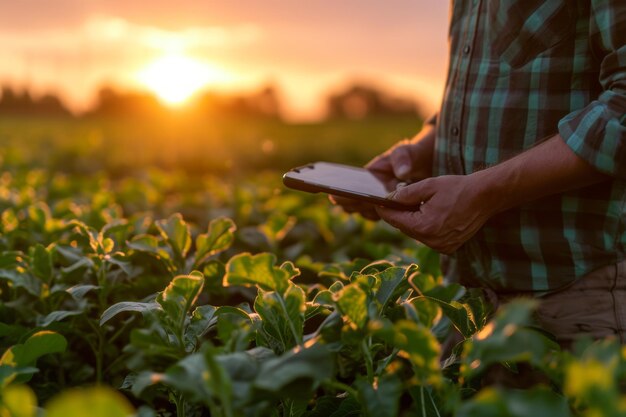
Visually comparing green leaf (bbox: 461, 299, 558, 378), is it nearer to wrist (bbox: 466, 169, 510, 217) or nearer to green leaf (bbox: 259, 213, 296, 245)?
wrist (bbox: 466, 169, 510, 217)

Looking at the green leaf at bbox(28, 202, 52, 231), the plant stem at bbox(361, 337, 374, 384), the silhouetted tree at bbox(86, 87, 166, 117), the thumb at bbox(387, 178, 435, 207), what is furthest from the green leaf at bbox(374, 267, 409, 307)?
the silhouetted tree at bbox(86, 87, 166, 117)

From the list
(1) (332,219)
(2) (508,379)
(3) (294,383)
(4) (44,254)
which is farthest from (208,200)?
(3) (294,383)

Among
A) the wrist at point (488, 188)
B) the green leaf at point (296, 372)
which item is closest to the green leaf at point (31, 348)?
the green leaf at point (296, 372)

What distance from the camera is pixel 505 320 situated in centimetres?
103

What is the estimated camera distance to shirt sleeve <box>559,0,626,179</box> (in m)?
1.64

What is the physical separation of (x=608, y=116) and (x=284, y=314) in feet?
3.06

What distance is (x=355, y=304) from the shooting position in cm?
126

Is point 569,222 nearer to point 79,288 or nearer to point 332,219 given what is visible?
point 79,288

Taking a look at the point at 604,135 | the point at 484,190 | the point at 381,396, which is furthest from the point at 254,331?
the point at 604,135

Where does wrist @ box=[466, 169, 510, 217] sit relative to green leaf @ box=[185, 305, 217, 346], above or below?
above

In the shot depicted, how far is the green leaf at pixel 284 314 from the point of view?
4.35 feet

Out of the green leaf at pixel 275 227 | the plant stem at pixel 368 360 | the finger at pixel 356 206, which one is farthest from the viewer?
the green leaf at pixel 275 227

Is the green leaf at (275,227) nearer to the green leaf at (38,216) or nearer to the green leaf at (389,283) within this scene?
the green leaf at (38,216)

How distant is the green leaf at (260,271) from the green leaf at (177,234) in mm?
782
